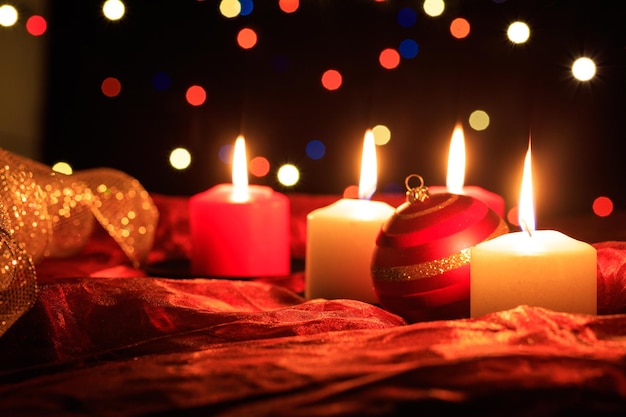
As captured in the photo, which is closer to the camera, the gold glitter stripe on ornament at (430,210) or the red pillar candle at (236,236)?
the gold glitter stripe on ornament at (430,210)

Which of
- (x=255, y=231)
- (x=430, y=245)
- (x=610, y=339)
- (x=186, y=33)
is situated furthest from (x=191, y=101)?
(x=610, y=339)

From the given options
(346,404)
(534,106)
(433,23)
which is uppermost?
(433,23)

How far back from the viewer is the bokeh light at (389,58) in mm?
1738

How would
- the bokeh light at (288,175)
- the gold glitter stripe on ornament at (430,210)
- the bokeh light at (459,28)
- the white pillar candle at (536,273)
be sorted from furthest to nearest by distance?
the bokeh light at (288,175)
the bokeh light at (459,28)
the gold glitter stripe on ornament at (430,210)
the white pillar candle at (536,273)

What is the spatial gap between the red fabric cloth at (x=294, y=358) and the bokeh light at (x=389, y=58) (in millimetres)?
873

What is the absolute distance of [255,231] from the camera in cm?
129

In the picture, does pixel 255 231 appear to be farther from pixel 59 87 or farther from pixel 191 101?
pixel 59 87

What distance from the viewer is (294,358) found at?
64 cm

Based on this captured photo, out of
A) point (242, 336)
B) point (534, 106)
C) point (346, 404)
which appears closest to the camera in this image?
point (346, 404)

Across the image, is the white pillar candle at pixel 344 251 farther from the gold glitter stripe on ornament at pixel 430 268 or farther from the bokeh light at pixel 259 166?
the bokeh light at pixel 259 166

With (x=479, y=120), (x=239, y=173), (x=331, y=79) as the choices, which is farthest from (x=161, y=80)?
(x=479, y=120)

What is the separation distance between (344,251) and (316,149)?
0.81 meters

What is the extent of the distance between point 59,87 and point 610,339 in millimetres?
1632

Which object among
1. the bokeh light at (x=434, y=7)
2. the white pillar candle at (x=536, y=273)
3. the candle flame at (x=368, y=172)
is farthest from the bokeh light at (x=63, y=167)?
the white pillar candle at (x=536, y=273)
